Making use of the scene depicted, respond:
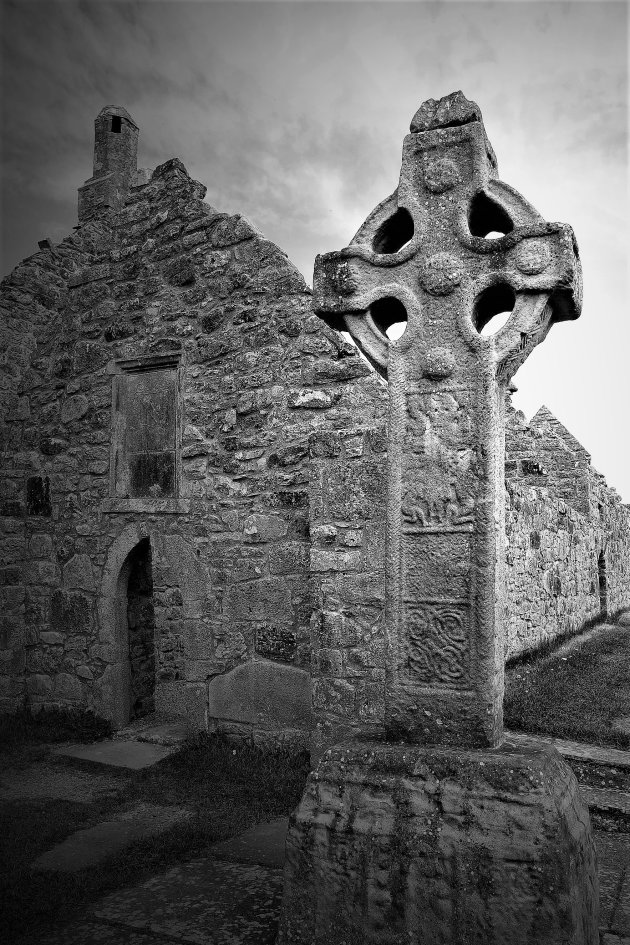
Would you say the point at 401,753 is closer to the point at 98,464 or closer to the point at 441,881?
the point at 441,881

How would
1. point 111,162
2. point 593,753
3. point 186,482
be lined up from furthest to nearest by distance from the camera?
point 111,162, point 186,482, point 593,753

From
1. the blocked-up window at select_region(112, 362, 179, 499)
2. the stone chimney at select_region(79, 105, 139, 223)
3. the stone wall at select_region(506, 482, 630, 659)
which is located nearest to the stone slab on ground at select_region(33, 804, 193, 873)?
the blocked-up window at select_region(112, 362, 179, 499)

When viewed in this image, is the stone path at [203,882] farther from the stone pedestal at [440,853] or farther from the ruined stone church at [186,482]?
the ruined stone church at [186,482]

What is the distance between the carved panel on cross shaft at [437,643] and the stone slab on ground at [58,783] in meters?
3.01

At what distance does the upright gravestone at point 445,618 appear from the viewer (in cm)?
207

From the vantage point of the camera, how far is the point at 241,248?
5.84 metres

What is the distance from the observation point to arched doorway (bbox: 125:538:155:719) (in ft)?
21.2

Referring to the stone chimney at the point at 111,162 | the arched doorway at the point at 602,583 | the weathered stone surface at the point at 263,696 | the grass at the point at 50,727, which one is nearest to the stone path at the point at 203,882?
the weathered stone surface at the point at 263,696

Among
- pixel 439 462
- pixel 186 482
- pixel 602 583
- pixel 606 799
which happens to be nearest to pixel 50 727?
pixel 186 482

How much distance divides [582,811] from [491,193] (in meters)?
2.17

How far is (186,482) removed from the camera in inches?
232

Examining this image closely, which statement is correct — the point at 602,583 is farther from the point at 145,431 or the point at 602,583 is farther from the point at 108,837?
the point at 108,837

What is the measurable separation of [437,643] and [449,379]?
37.2 inches

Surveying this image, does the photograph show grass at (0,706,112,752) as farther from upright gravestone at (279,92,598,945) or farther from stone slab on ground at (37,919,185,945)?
upright gravestone at (279,92,598,945)
